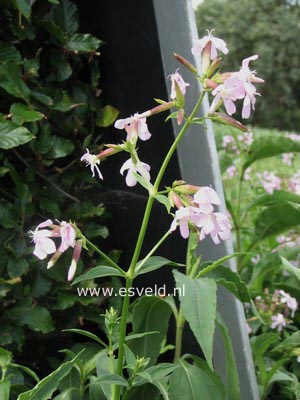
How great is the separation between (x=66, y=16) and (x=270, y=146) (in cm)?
80

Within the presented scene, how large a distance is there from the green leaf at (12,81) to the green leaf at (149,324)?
24.0 inches

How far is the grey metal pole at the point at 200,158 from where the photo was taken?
1.93 meters

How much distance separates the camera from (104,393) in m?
1.52

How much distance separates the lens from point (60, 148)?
1914 millimetres

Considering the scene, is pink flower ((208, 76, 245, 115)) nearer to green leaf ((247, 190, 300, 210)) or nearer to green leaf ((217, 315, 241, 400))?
green leaf ((217, 315, 241, 400))

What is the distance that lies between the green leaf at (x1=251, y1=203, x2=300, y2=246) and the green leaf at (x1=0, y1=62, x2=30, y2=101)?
0.85 meters

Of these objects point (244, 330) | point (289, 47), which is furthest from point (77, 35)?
point (289, 47)

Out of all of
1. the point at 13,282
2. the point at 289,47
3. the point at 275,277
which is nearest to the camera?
the point at 13,282

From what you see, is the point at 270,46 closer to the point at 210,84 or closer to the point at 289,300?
the point at 289,300

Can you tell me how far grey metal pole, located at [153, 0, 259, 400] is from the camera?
1.93 meters

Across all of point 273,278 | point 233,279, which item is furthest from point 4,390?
point 273,278

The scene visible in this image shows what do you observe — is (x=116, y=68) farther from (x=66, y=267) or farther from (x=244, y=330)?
(x=244, y=330)

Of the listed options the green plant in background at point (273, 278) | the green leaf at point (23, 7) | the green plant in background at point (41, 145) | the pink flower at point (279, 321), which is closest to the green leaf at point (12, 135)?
the green plant in background at point (41, 145)

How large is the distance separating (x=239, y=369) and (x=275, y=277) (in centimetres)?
70
